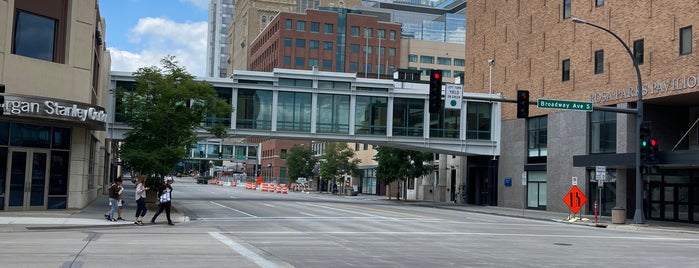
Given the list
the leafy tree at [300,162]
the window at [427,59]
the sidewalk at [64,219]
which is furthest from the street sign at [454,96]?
the window at [427,59]

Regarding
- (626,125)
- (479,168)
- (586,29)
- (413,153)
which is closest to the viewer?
(626,125)

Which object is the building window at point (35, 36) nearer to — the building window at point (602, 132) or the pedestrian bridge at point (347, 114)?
the pedestrian bridge at point (347, 114)

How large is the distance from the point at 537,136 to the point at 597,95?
7.43 m

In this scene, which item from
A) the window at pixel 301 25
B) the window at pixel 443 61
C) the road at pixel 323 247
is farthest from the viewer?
the window at pixel 443 61

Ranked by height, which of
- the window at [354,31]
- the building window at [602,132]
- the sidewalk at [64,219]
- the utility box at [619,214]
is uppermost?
the window at [354,31]

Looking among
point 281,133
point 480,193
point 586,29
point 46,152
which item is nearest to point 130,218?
point 46,152

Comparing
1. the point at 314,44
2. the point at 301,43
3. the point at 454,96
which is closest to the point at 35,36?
the point at 454,96

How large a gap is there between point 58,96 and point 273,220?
979 centimetres

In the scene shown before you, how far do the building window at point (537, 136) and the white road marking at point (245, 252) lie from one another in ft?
103

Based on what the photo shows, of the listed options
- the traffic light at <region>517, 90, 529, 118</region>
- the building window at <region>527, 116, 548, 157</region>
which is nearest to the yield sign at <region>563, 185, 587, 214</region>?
the traffic light at <region>517, 90, 529, 118</region>

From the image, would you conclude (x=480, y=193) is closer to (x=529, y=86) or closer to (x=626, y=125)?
(x=529, y=86)

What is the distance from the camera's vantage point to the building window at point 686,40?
A: 34.3 meters

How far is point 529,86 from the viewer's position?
48344 millimetres

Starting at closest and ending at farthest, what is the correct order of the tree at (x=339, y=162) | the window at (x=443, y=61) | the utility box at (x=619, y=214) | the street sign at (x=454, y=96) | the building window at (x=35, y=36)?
1. the building window at (x=35, y=36)
2. the street sign at (x=454, y=96)
3. the utility box at (x=619, y=214)
4. the tree at (x=339, y=162)
5. the window at (x=443, y=61)
